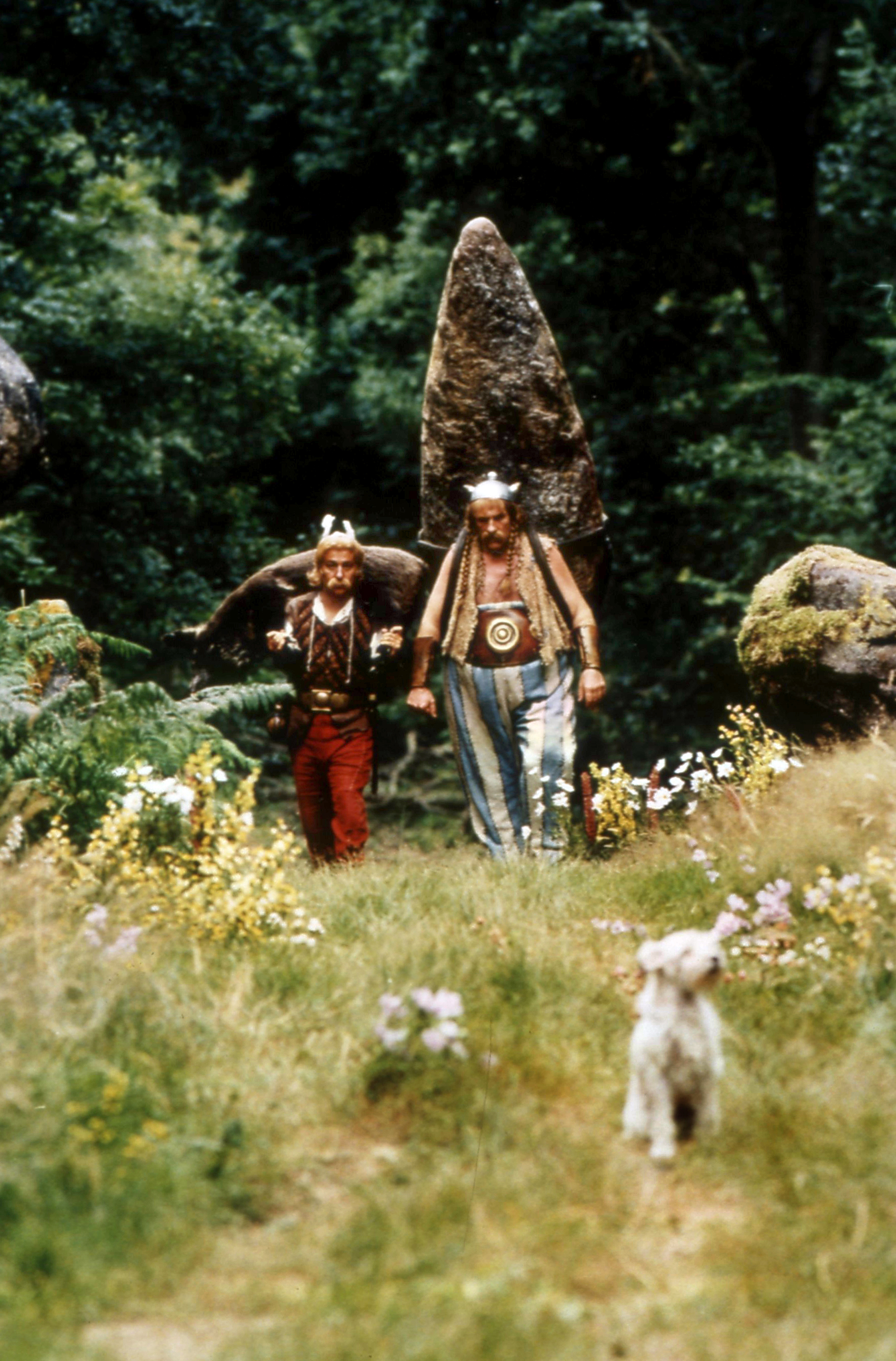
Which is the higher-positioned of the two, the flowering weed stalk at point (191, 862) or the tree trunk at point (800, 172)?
the tree trunk at point (800, 172)

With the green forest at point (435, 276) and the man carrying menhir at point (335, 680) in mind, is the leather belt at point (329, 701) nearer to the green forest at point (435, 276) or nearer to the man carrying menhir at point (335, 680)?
the man carrying menhir at point (335, 680)

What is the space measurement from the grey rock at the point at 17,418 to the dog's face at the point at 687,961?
5162 mm

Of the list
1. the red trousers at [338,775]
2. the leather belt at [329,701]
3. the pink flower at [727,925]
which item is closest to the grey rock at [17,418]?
the leather belt at [329,701]

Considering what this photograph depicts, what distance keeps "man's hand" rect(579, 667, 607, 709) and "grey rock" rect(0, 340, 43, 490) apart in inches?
128

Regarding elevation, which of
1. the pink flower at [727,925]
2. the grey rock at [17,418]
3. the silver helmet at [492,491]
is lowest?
the pink flower at [727,925]

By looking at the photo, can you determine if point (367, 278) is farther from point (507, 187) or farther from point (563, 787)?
point (563, 787)

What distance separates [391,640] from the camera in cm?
715

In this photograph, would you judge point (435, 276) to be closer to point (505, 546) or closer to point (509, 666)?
point (505, 546)

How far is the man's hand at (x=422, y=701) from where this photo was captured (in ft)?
22.6

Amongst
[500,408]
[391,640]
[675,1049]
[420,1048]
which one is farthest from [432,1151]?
[500,408]

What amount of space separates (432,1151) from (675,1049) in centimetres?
68

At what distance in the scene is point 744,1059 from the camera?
4242 mm

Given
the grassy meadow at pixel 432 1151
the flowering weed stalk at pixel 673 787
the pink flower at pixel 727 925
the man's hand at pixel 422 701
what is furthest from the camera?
the man's hand at pixel 422 701

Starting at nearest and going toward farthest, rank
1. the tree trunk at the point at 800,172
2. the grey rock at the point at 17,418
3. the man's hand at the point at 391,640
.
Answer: the man's hand at the point at 391,640 < the grey rock at the point at 17,418 < the tree trunk at the point at 800,172
